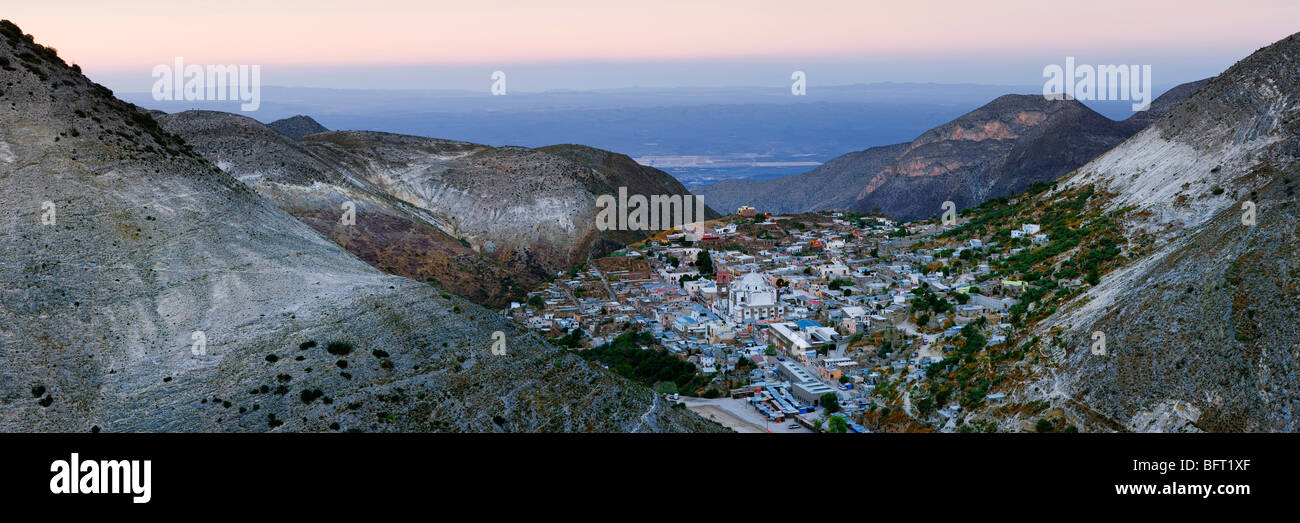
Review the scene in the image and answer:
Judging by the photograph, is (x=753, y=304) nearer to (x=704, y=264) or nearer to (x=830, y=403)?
(x=704, y=264)

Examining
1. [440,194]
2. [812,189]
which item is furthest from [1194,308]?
[812,189]

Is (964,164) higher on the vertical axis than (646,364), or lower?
higher

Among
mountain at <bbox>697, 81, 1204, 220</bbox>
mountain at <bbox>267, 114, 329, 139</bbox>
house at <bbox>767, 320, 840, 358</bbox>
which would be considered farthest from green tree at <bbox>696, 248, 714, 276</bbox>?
mountain at <bbox>267, 114, 329, 139</bbox>

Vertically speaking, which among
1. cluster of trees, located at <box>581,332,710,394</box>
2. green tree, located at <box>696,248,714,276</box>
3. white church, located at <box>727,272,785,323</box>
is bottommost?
cluster of trees, located at <box>581,332,710,394</box>

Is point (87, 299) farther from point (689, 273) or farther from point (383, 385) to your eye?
point (689, 273)

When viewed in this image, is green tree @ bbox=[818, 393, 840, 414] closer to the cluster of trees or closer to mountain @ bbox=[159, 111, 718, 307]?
the cluster of trees

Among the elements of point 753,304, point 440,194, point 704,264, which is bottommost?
point 753,304
